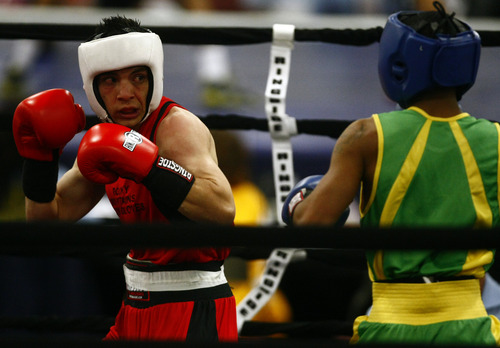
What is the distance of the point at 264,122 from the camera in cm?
234

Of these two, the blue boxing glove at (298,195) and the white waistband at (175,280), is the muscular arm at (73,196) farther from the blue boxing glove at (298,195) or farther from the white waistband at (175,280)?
the blue boxing glove at (298,195)

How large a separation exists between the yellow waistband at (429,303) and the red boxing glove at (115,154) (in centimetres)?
64

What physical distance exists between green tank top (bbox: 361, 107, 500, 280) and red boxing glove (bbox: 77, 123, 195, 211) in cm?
45

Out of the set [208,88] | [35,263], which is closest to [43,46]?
[208,88]

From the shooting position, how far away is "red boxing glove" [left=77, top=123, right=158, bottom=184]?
1.68 metres

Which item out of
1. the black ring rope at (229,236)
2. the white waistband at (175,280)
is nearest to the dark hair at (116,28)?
the white waistband at (175,280)

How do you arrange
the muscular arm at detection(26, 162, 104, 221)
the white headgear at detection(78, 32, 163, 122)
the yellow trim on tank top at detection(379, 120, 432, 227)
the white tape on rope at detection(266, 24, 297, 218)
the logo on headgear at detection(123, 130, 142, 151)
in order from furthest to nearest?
the white tape on rope at detection(266, 24, 297, 218)
the muscular arm at detection(26, 162, 104, 221)
the white headgear at detection(78, 32, 163, 122)
the logo on headgear at detection(123, 130, 142, 151)
the yellow trim on tank top at detection(379, 120, 432, 227)

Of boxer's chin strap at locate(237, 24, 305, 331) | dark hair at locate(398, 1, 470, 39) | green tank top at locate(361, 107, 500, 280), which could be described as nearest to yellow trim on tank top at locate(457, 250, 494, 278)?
green tank top at locate(361, 107, 500, 280)

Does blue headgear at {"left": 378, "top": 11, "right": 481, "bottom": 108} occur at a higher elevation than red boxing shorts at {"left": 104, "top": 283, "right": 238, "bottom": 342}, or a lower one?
higher

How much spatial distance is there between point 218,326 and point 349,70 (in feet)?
12.0

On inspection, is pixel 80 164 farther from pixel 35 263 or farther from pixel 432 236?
pixel 35 263

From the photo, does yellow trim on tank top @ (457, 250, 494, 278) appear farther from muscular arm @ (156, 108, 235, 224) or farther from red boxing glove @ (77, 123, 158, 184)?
red boxing glove @ (77, 123, 158, 184)

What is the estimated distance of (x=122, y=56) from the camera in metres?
1.82

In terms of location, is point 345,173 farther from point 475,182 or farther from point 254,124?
point 254,124
